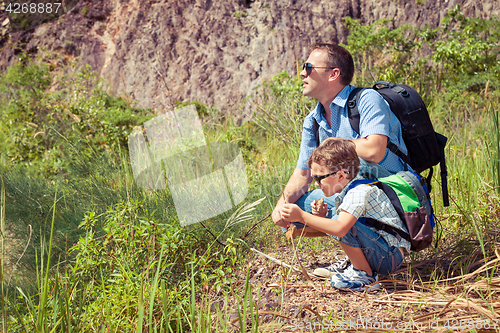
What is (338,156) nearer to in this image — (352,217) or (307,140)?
(352,217)

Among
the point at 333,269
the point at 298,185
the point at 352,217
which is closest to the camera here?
the point at 352,217

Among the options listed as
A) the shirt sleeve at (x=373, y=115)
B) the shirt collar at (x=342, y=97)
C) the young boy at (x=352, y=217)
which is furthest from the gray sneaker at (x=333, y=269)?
the shirt collar at (x=342, y=97)

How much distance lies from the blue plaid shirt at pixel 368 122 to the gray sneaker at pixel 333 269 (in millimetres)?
675

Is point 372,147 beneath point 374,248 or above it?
above

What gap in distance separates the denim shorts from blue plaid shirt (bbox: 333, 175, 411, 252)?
0.16 ft

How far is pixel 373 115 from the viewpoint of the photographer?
2201mm

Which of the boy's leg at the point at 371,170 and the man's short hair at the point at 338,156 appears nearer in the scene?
the man's short hair at the point at 338,156

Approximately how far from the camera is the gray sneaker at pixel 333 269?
238 centimetres

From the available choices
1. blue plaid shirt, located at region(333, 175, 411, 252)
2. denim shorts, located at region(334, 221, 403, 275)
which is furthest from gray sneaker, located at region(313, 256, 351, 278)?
blue plaid shirt, located at region(333, 175, 411, 252)

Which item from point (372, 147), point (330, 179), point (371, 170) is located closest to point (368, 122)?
point (372, 147)

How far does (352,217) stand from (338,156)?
1.08ft

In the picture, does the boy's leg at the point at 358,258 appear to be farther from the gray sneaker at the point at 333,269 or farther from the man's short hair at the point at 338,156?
the man's short hair at the point at 338,156

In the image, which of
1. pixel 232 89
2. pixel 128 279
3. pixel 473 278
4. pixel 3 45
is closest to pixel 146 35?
pixel 232 89

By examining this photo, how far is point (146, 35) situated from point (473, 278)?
29.4ft
